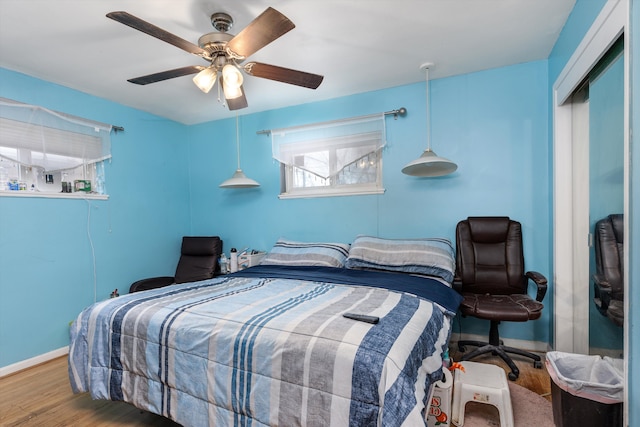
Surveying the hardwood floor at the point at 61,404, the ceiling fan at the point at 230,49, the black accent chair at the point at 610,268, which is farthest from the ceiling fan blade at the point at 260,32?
the hardwood floor at the point at 61,404

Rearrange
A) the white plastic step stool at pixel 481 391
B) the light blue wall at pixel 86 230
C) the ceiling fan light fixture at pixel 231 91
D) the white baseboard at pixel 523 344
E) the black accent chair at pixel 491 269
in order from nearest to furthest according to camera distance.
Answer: the white plastic step stool at pixel 481 391 → the ceiling fan light fixture at pixel 231 91 → the black accent chair at pixel 491 269 → the light blue wall at pixel 86 230 → the white baseboard at pixel 523 344

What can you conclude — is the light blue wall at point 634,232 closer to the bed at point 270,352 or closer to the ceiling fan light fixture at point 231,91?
the bed at point 270,352

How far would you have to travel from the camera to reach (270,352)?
1313mm

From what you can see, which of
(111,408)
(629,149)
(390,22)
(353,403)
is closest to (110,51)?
(390,22)

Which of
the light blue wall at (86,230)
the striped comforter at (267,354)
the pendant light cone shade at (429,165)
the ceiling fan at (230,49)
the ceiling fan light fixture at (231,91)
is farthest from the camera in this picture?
the light blue wall at (86,230)

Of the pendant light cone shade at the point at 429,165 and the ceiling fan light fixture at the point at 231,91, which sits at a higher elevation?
the ceiling fan light fixture at the point at 231,91

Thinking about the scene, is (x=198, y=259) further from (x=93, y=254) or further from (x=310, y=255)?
Result: (x=310, y=255)

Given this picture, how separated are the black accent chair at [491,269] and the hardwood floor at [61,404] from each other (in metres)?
0.20

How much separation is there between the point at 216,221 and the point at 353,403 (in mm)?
3370

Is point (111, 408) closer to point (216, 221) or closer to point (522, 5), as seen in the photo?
point (216, 221)

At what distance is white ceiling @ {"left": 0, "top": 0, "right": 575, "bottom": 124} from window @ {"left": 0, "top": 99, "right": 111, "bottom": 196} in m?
0.36

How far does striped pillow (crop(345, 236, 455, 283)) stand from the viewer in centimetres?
249

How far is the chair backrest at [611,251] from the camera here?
148 cm

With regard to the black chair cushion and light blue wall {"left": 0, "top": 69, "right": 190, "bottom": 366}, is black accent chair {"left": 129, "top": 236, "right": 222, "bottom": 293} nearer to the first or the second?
light blue wall {"left": 0, "top": 69, "right": 190, "bottom": 366}
